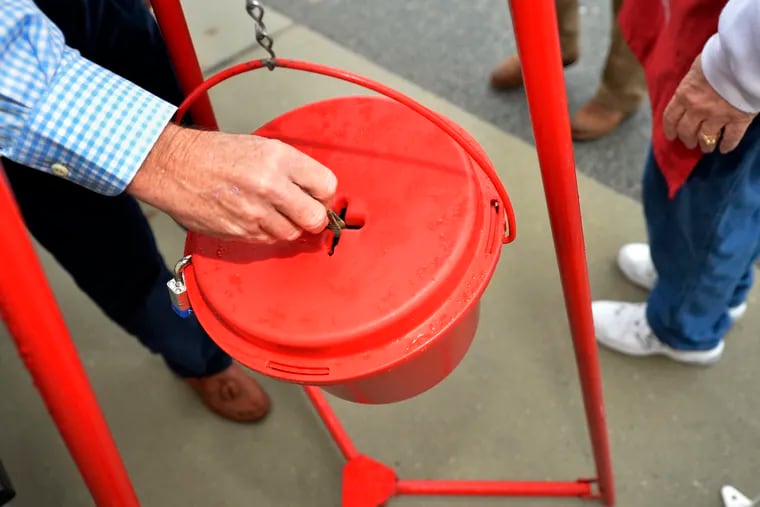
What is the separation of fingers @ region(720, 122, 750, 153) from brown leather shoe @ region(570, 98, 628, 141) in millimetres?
A: 790

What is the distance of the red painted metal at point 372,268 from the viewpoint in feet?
1.94

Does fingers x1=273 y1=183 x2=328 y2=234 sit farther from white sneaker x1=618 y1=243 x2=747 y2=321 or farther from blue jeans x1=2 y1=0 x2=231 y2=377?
white sneaker x1=618 y1=243 x2=747 y2=321

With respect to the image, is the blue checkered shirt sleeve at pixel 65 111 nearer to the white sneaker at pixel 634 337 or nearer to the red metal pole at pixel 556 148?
the red metal pole at pixel 556 148

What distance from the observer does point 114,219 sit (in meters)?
0.92

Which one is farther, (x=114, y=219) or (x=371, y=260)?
(x=114, y=219)

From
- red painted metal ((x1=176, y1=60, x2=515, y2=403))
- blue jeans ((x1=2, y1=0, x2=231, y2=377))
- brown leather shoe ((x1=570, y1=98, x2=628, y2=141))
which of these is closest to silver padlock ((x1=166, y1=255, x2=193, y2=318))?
red painted metal ((x1=176, y1=60, x2=515, y2=403))

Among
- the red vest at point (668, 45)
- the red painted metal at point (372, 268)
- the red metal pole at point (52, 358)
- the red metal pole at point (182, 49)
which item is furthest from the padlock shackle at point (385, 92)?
the red vest at point (668, 45)

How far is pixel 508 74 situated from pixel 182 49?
116cm

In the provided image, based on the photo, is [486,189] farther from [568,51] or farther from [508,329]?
[568,51]

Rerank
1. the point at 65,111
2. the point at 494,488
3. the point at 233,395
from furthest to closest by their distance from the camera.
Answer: the point at 233,395
the point at 494,488
the point at 65,111

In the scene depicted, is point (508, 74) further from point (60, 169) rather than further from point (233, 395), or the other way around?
point (60, 169)

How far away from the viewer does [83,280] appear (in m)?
0.97

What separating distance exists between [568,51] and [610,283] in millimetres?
623

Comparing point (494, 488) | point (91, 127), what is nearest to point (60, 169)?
point (91, 127)
